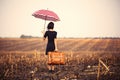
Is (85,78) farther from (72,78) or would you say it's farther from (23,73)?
(23,73)

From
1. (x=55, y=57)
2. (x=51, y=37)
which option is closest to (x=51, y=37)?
(x=51, y=37)

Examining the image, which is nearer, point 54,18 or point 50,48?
point 50,48

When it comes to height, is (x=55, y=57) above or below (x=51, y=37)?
below

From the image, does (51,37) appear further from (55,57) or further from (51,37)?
(55,57)

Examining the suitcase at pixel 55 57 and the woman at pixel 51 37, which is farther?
the woman at pixel 51 37

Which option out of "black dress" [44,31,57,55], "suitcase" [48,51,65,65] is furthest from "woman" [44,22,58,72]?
"suitcase" [48,51,65,65]

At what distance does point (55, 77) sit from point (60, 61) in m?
0.49

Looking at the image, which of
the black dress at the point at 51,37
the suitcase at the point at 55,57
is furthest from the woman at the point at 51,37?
the suitcase at the point at 55,57

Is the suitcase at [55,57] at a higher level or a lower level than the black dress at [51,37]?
lower

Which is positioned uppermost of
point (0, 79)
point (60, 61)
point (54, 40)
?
point (54, 40)

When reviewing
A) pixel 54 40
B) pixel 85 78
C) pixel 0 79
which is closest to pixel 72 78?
pixel 85 78

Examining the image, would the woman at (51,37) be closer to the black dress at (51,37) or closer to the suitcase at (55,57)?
the black dress at (51,37)

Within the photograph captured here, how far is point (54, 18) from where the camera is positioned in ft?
27.3

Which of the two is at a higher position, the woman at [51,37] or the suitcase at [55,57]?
the woman at [51,37]
